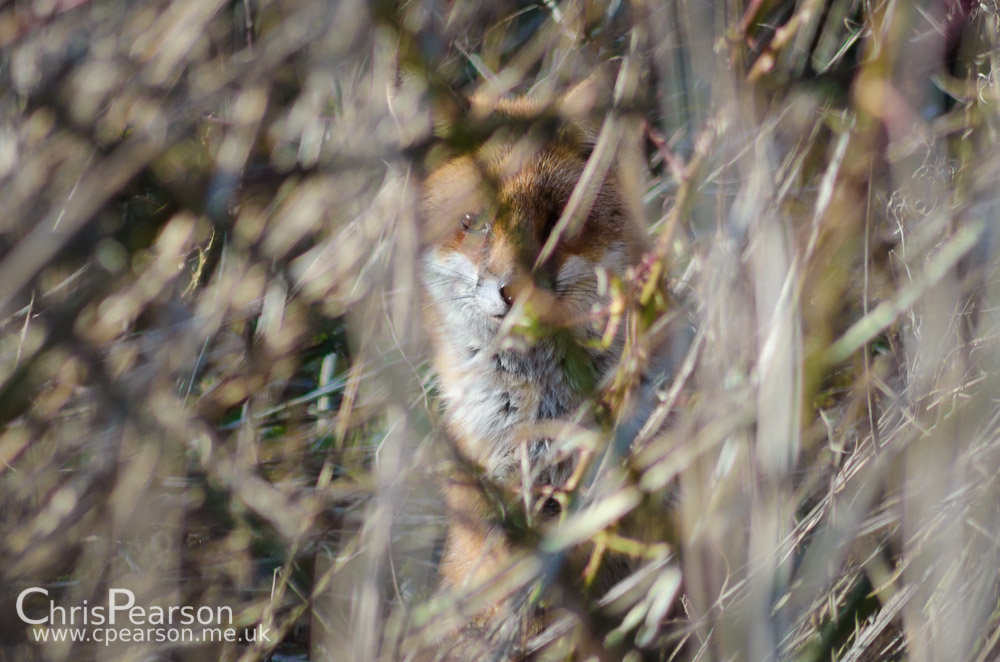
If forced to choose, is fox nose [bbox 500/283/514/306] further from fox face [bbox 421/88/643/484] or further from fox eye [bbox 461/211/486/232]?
fox eye [bbox 461/211/486/232]

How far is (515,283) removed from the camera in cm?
210

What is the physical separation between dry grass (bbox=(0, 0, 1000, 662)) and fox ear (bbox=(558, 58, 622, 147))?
89 millimetres

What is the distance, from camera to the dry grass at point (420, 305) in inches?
54.2

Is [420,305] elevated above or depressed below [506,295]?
above

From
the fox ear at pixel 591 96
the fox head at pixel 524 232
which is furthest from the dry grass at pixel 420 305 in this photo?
the fox head at pixel 524 232

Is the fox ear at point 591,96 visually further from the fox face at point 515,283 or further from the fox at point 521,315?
the fox face at point 515,283

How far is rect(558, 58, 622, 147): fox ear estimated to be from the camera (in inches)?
69.1

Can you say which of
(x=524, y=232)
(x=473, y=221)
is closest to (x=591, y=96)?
(x=524, y=232)

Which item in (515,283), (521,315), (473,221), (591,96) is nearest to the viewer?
(521,315)

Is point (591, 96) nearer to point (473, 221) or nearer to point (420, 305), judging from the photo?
point (473, 221)

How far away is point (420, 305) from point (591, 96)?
724 mm

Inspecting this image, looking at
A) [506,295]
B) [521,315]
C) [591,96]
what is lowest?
[506,295]

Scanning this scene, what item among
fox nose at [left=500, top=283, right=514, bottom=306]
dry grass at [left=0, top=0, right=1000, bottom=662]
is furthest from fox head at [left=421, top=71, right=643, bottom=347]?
dry grass at [left=0, top=0, right=1000, bottom=662]

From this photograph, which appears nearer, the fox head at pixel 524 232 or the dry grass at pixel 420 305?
the dry grass at pixel 420 305
